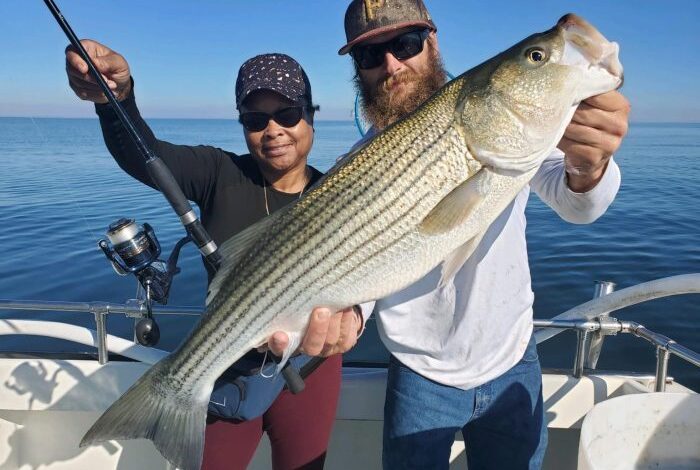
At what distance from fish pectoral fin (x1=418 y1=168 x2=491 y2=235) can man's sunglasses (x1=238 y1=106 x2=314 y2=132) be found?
158 centimetres

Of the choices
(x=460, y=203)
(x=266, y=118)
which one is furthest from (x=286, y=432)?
(x=266, y=118)

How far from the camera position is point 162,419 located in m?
2.76

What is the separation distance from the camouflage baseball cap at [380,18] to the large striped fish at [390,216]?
866 mm

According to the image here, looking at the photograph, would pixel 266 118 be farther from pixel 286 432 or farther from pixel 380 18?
pixel 286 432

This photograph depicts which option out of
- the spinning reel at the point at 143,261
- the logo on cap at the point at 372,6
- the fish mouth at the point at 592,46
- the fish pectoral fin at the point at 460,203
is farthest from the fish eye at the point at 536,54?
the spinning reel at the point at 143,261

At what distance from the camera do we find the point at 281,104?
3.40 m

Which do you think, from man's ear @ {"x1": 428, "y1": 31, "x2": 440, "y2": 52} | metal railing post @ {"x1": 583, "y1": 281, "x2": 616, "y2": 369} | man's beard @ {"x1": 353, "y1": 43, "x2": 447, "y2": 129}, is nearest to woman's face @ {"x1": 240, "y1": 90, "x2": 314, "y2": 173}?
man's beard @ {"x1": 353, "y1": 43, "x2": 447, "y2": 129}

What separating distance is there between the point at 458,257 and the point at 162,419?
1.97 meters

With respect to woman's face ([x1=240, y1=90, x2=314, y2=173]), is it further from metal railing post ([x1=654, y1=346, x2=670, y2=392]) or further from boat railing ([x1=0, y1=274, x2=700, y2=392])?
metal railing post ([x1=654, y1=346, x2=670, y2=392])

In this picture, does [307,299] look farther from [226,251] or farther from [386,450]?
[386,450]

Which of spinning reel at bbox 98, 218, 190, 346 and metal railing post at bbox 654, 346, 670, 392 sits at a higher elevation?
spinning reel at bbox 98, 218, 190, 346

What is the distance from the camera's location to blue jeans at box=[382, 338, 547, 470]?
2873 millimetres

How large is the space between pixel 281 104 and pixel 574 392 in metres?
3.25

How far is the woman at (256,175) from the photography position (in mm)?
3213
